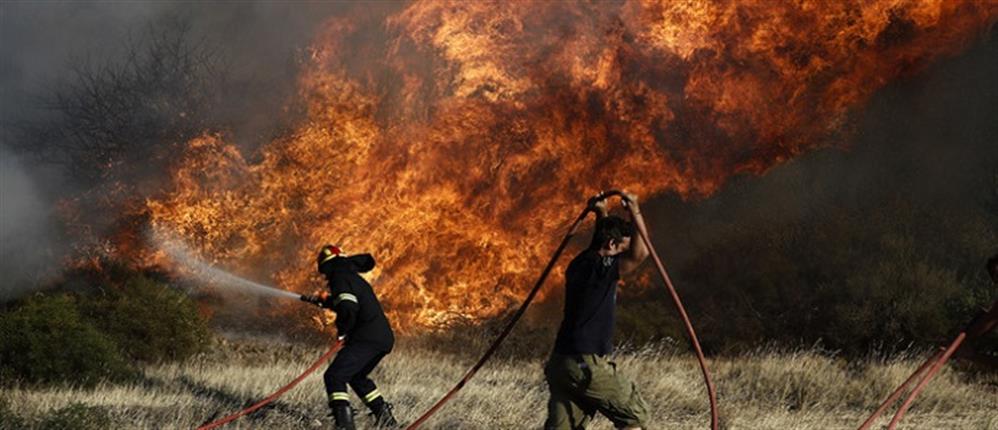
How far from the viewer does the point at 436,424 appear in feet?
30.9

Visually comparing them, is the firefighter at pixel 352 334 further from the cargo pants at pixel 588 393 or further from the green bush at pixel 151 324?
the green bush at pixel 151 324

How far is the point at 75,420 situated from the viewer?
8289mm

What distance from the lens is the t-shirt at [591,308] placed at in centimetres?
668

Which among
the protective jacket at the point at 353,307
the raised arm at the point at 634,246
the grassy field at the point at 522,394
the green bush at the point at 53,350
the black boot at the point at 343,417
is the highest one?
the raised arm at the point at 634,246

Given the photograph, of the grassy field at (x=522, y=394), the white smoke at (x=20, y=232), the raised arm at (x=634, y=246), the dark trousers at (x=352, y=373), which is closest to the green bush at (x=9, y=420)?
the grassy field at (x=522, y=394)

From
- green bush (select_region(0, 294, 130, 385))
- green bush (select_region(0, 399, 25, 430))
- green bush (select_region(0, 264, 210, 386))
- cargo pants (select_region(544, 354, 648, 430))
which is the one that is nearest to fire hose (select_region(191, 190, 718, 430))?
cargo pants (select_region(544, 354, 648, 430))

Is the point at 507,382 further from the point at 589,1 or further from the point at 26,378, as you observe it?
the point at 589,1

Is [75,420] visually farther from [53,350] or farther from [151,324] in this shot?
[151,324]

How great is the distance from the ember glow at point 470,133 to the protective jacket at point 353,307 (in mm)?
8959

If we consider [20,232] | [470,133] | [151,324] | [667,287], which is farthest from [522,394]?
[20,232]

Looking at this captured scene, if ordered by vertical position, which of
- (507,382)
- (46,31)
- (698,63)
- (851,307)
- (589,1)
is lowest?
(851,307)

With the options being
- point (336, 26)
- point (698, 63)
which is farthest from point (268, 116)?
point (698, 63)

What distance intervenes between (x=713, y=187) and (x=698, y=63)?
5971 millimetres

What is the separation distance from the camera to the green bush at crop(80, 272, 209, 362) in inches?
588
